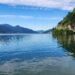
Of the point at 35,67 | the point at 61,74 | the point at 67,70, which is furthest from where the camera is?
the point at 35,67

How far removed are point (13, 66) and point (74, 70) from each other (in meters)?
8.57

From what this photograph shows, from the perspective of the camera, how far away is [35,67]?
1382 inches

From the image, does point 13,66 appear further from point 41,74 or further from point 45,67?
point 41,74

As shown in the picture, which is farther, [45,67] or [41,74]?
[45,67]

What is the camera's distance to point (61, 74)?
99.6 feet

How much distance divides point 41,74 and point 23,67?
5445mm

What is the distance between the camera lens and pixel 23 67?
35.3 metres

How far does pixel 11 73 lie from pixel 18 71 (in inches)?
57.0

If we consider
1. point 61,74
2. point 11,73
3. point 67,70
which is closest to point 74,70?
point 67,70

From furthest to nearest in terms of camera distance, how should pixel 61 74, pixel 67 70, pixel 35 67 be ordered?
1. pixel 35 67
2. pixel 67 70
3. pixel 61 74

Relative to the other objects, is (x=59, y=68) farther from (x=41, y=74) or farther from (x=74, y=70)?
(x=41, y=74)

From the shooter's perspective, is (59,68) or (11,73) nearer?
(11,73)

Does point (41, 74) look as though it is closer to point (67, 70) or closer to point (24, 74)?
point (24, 74)

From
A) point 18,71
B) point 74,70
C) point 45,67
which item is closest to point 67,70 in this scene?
point 74,70
